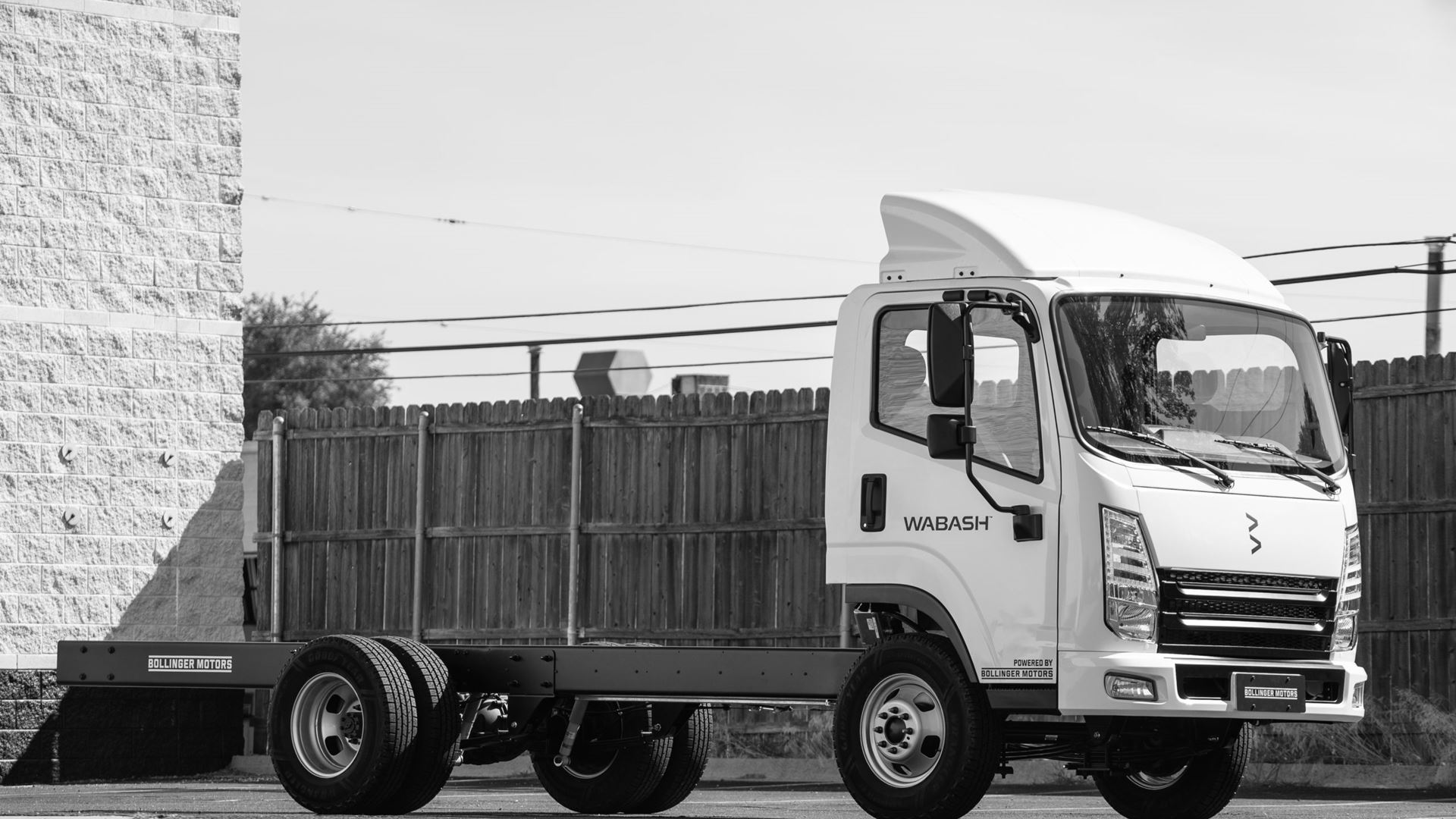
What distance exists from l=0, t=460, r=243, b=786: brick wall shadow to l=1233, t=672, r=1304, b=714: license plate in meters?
9.98

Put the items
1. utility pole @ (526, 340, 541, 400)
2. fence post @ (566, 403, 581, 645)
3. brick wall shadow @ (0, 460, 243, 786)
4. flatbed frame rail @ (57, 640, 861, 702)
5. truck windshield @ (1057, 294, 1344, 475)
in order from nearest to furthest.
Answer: truck windshield @ (1057, 294, 1344, 475), flatbed frame rail @ (57, 640, 861, 702), brick wall shadow @ (0, 460, 243, 786), fence post @ (566, 403, 581, 645), utility pole @ (526, 340, 541, 400)

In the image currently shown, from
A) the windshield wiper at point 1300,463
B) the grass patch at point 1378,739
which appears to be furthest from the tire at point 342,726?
the grass patch at point 1378,739

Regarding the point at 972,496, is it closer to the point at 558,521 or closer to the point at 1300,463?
the point at 1300,463

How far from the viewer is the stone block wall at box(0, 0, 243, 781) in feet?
54.6

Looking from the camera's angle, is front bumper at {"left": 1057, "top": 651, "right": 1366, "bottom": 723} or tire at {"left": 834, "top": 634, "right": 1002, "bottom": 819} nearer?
front bumper at {"left": 1057, "top": 651, "right": 1366, "bottom": 723}

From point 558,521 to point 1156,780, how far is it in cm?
776

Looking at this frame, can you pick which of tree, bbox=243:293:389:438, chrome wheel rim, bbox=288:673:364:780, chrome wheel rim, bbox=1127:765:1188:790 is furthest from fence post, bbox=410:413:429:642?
tree, bbox=243:293:389:438

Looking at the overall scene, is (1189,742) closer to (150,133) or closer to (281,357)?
(150,133)

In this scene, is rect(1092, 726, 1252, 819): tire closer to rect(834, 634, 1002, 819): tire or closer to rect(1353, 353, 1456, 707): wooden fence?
rect(834, 634, 1002, 819): tire

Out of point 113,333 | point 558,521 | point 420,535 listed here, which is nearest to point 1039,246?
point 558,521

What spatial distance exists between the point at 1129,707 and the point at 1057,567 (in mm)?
656

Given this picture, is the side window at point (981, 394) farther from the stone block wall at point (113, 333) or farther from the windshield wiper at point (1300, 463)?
the stone block wall at point (113, 333)

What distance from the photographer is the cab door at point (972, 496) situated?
31.2 ft

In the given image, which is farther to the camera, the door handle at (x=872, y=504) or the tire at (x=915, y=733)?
the door handle at (x=872, y=504)
